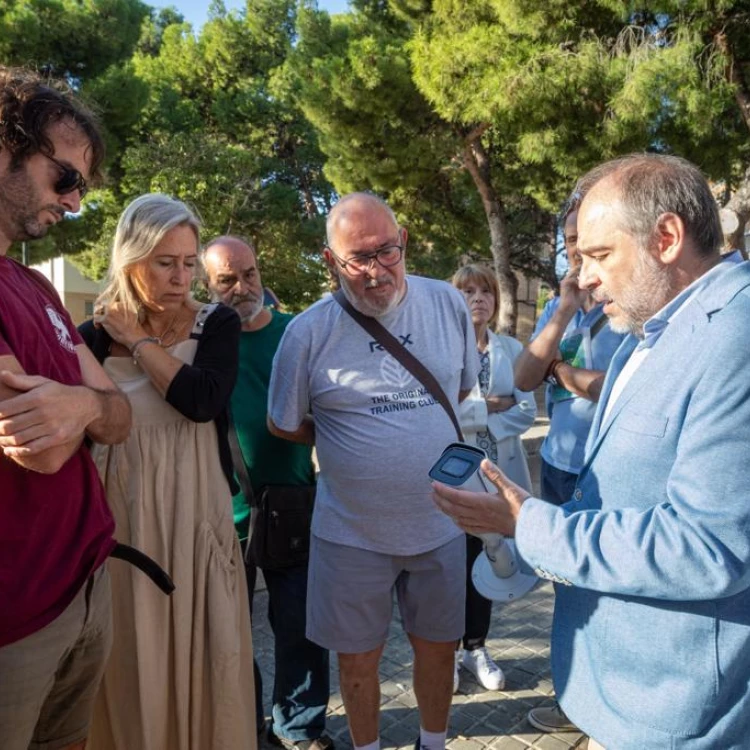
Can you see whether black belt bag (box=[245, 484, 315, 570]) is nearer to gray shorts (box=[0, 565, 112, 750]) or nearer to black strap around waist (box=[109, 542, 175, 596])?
black strap around waist (box=[109, 542, 175, 596])

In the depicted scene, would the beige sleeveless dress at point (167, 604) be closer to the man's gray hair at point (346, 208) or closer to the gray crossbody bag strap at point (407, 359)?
the gray crossbody bag strap at point (407, 359)

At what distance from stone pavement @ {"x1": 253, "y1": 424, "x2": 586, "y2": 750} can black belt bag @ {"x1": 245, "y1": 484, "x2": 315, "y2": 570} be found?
881 millimetres

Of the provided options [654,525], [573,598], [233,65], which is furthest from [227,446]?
[233,65]

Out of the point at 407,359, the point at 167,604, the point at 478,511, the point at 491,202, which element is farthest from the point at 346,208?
the point at 491,202

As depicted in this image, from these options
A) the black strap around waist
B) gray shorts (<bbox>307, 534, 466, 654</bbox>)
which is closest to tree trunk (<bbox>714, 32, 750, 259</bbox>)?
gray shorts (<bbox>307, 534, 466, 654</bbox>)

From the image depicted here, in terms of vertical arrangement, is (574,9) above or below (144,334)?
above

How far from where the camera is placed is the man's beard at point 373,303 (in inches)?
98.3

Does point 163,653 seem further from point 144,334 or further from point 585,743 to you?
point 585,743

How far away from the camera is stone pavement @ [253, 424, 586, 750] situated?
2902mm

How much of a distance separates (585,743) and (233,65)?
85.4 ft

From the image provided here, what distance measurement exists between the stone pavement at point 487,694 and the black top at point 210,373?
1.40 m

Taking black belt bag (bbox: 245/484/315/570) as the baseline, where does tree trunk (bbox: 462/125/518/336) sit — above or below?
above

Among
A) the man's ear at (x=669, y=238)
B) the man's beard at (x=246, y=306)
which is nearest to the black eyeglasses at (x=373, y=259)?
the man's beard at (x=246, y=306)

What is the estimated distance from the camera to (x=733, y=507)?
1.23 m
